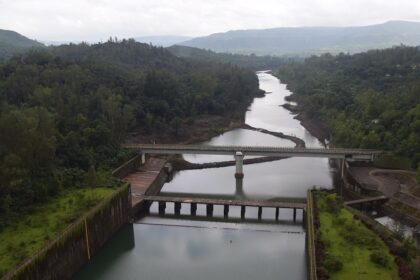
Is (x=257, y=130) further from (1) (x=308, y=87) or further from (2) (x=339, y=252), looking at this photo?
(2) (x=339, y=252)

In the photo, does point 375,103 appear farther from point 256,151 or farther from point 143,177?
point 143,177

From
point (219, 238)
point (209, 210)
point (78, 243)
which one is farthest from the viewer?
point (209, 210)

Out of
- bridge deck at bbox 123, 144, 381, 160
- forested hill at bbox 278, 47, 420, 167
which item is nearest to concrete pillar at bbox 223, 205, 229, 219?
bridge deck at bbox 123, 144, 381, 160

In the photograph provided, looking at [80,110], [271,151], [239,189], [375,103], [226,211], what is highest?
[375,103]

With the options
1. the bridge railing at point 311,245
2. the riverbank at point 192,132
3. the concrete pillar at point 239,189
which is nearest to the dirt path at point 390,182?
the bridge railing at point 311,245

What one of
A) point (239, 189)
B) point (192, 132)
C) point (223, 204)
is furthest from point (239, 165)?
point (192, 132)

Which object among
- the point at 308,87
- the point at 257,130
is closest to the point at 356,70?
the point at 308,87
